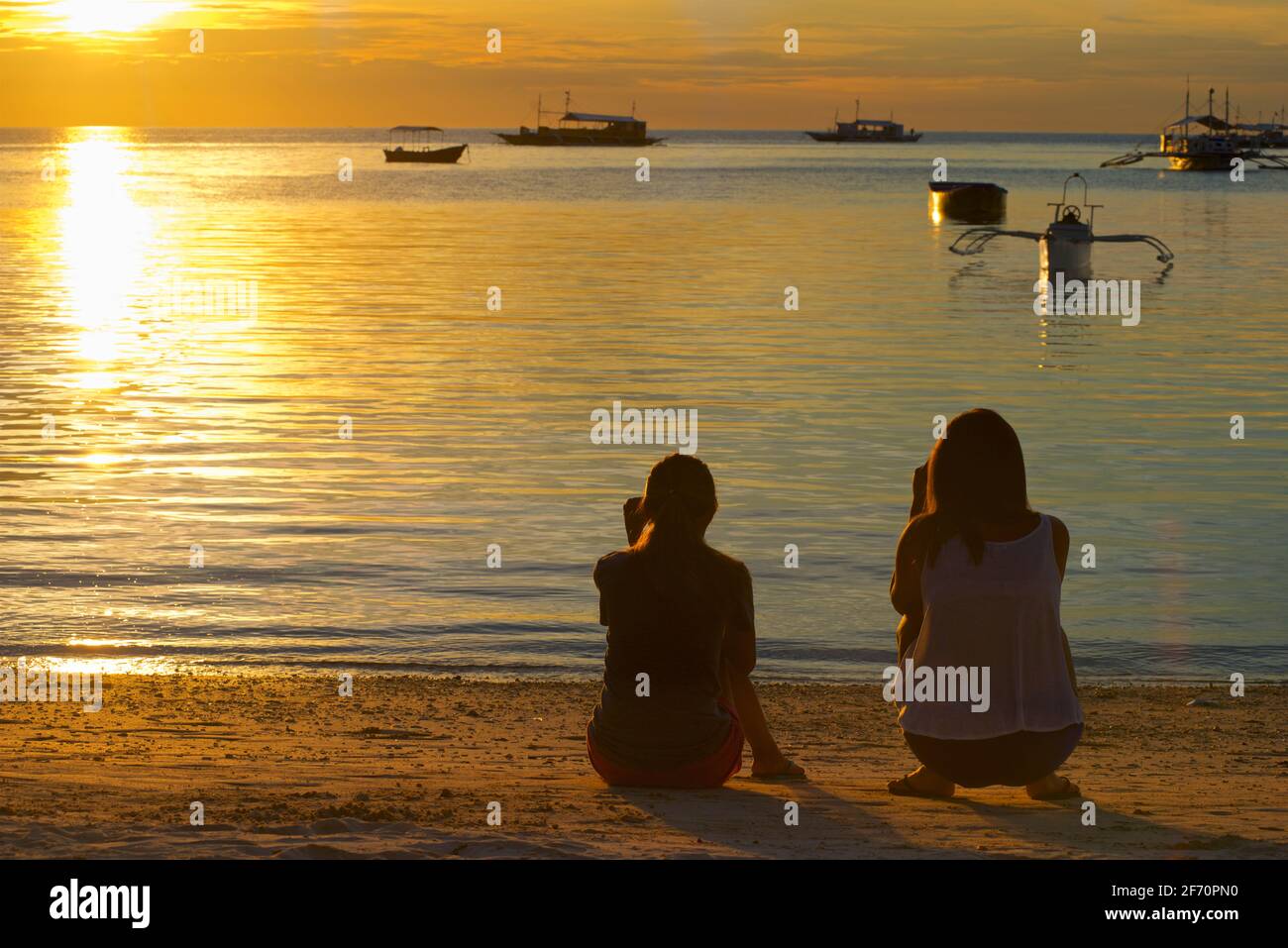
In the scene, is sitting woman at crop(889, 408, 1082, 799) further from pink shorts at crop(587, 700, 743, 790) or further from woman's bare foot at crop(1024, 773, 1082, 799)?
pink shorts at crop(587, 700, 743, 790)

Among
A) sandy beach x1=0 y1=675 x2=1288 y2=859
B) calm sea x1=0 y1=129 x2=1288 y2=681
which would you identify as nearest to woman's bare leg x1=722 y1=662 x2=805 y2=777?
sandy beach x1=0 y1=675 x2=1288 y2=859

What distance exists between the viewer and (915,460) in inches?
699

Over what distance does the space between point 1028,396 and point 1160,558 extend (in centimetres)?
1041

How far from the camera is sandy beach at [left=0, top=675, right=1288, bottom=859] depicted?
5574 mm

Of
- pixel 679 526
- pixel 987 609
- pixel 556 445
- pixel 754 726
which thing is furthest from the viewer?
pixel 556 445

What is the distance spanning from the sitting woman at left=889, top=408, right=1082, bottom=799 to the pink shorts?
2.20ft

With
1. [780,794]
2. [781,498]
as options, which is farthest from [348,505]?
[780,794]

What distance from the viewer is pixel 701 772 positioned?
6336mm

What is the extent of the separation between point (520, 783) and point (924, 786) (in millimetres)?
1658
